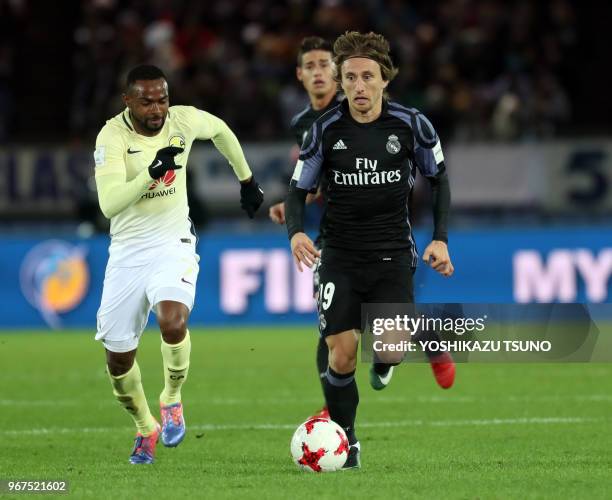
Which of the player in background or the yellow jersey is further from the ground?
the player in background

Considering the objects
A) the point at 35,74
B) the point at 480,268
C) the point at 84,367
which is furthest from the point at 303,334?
Result: the point at 35,74

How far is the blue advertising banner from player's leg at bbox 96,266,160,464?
8511 mm

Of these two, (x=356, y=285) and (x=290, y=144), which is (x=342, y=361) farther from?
(x=290, y=144)

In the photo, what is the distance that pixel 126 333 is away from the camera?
26.6ft

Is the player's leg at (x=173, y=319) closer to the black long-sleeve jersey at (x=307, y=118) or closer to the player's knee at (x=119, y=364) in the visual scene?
the player's knee at (x=119, y=364)

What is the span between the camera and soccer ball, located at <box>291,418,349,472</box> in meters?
7.27

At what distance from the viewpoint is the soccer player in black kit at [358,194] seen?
758cm

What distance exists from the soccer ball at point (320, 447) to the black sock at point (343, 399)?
0.24m

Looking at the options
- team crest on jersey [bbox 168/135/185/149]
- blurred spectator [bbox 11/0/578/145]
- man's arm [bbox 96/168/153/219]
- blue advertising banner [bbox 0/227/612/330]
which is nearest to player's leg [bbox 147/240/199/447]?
man's arm [bbox 96/168/153/219]

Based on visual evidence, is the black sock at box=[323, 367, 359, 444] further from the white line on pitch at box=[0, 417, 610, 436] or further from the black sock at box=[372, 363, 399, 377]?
the white line on pitch at box=[0, 417, 610, 436]

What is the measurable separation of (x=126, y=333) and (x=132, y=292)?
24 centimetres

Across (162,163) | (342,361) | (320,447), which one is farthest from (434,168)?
(320,447)

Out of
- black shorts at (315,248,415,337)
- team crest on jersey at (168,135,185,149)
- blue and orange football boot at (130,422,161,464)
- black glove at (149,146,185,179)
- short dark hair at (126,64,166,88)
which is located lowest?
blue and orange football boot at (130,422,161,464)

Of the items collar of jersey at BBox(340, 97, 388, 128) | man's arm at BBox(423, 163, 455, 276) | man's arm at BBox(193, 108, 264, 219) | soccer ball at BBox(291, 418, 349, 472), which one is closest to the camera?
soccer ball at BBox(291, 418, 349, 472)
